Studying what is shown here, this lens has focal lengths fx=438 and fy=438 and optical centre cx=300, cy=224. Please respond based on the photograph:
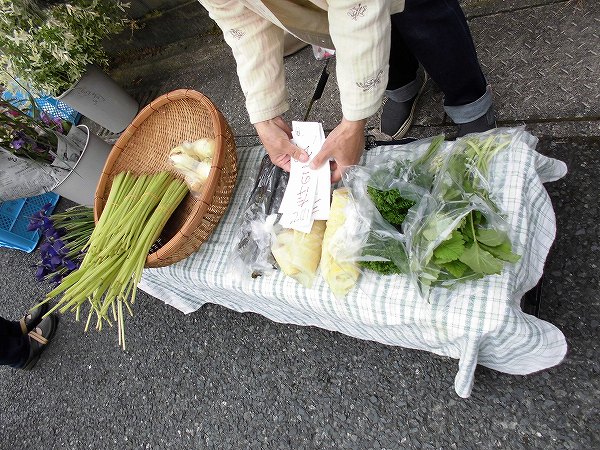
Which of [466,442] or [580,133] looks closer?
[466,442]

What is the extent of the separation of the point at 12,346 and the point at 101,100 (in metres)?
1.83

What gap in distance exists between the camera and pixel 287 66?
124 inches

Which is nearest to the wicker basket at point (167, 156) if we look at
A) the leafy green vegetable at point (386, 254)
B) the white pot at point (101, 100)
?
the leafy green vegetable at point (386, 254)

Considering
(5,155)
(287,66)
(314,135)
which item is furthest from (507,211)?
(5,155)

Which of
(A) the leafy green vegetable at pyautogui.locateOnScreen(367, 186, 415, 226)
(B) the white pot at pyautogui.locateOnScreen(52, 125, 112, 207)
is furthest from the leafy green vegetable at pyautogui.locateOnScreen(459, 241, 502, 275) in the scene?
(B) the white pot at pyautogui.locateOnScreen(52, 125, 112, 207)

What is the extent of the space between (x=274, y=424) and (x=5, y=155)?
2.20m

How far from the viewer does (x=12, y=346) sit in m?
2.78

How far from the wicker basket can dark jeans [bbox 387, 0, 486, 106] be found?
824mm

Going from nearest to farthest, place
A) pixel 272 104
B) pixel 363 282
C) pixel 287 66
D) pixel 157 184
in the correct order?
pixel 363 282
pixel 272 104
pixel 157 184
pixel 287 66

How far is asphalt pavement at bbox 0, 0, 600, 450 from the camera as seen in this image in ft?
5.40

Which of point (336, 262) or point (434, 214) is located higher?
point (434, 214)

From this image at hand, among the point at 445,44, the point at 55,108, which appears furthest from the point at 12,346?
the point at 445,44

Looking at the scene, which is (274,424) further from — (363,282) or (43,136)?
(43,136)

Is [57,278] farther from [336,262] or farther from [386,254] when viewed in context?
[386,254]
